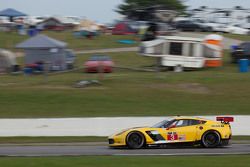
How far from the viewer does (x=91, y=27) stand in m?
65.3

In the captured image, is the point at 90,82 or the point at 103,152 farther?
the point at 90,82

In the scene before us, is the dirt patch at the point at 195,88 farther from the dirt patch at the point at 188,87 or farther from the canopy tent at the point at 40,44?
the canopy tent at the point at 40,44

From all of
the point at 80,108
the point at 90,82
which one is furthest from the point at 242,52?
the point at 80,108

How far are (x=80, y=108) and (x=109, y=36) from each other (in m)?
30.9

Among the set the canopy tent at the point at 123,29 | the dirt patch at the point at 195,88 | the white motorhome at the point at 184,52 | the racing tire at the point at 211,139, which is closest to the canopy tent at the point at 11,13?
the canopy tent at the point at 123,29

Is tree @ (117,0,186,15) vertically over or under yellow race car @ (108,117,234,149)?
over

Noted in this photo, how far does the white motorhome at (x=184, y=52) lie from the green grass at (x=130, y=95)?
1915mm

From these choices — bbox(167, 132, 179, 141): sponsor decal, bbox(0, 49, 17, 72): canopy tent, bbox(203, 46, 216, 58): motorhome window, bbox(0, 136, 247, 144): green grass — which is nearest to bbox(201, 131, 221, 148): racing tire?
bbox(167, 132, 179, 141): sponsor decal

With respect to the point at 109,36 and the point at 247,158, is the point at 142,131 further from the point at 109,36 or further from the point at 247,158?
the point at 109,36

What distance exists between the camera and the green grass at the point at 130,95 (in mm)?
24188

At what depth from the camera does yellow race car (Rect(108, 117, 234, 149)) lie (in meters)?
15.7

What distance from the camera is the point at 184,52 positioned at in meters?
33.6

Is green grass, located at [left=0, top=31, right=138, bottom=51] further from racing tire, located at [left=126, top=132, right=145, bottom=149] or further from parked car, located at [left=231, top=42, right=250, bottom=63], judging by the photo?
racing tire, located at [left=126, top=132, right=145, bottom=149]

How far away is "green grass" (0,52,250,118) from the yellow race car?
723 cm
